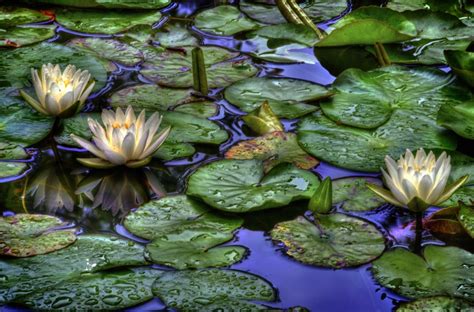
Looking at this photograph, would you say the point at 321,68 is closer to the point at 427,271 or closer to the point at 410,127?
the point at 410,127

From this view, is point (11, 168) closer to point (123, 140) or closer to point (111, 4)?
point (123, 140)

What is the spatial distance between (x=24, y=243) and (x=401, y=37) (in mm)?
2034

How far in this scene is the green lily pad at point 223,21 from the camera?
12.5ft

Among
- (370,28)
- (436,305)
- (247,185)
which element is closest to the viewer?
(436,305)

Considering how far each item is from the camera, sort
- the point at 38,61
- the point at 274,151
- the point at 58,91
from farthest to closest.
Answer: the point at 38,61 < the point at 58,91 < the point at 274,151

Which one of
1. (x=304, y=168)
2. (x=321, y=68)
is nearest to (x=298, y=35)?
(x=321, y=68)

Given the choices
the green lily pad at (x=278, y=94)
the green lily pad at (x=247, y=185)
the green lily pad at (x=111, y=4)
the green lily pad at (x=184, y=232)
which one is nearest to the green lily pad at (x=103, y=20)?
the green lily pad at (x=111, y=4)

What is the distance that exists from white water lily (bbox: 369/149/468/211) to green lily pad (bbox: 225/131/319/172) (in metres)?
0.40

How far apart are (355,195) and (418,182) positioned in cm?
26

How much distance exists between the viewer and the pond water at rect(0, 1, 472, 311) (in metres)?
2.07

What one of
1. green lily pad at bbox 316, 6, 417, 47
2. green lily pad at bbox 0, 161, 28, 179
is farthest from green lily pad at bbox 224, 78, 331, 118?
green lily pad at bbox 0, 161, 28, 179

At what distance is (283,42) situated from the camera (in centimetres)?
368

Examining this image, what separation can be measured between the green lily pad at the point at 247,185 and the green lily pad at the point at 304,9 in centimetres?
149

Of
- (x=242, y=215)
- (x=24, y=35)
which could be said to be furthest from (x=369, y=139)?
(x=24, y=35)
